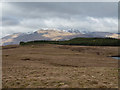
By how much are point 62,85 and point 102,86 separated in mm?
2828

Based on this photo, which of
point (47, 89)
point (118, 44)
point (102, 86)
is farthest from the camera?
point (118, 44)

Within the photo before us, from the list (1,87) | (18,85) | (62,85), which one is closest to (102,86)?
(62,85)

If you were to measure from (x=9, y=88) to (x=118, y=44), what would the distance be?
132799mm

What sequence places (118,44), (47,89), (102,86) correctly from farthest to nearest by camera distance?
(118,44), (102,86), (47,89)

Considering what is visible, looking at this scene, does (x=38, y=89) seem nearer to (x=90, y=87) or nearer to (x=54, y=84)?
(x=54, y=84)

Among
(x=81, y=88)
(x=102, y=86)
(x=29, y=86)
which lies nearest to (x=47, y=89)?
(x=29, y=86)

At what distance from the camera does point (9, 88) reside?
10.3 metres

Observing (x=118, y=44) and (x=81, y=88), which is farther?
(x=118, y=44)

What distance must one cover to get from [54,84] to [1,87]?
3.76m

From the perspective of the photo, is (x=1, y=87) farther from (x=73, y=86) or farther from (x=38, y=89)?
(x=73, y=86)

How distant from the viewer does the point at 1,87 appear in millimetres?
10523

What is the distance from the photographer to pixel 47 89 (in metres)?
9.78

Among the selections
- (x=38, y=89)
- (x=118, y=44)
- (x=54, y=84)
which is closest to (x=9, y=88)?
(x=38, y=89)

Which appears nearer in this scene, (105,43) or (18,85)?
(18,85)
